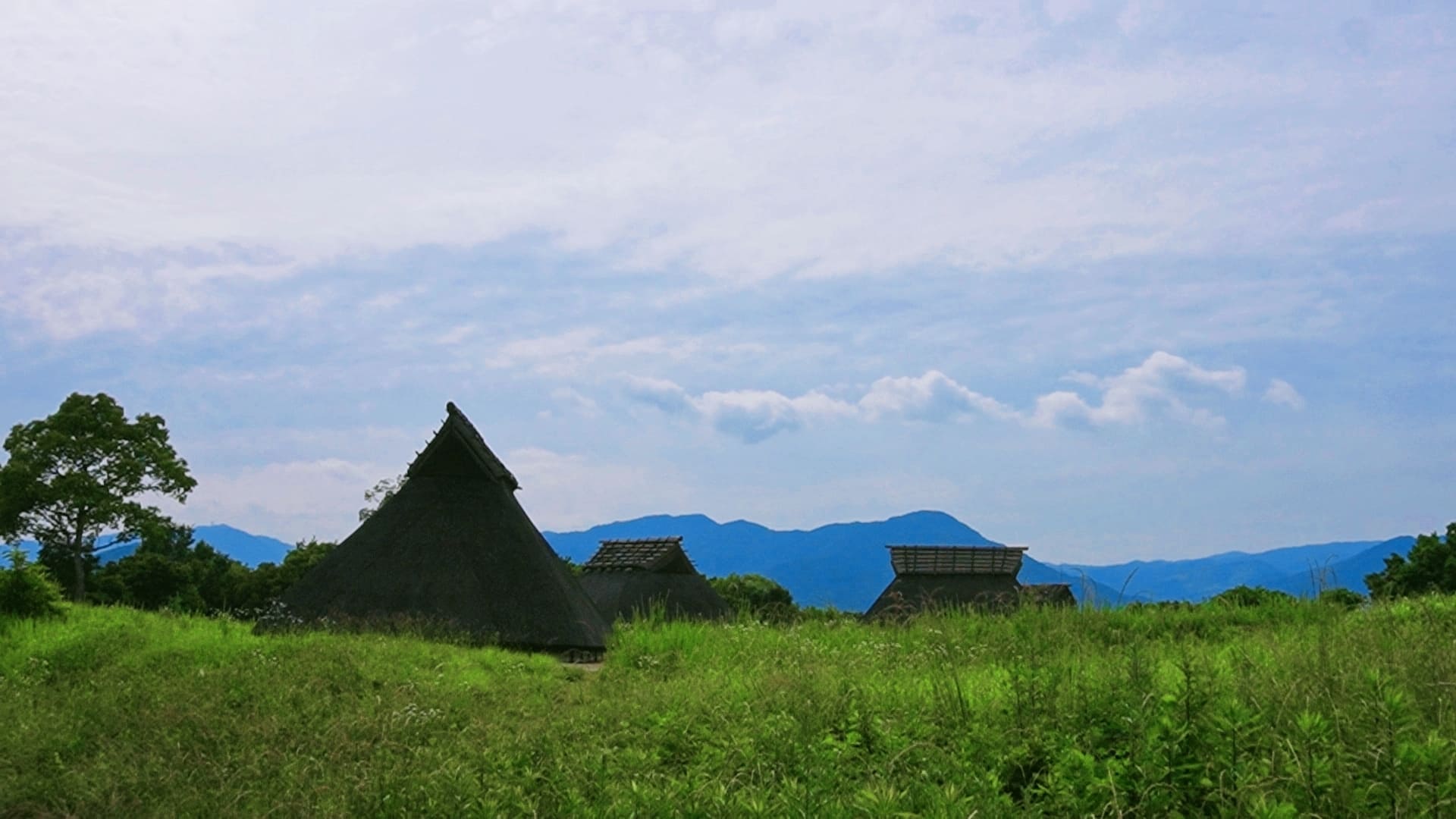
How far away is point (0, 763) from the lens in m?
10.1

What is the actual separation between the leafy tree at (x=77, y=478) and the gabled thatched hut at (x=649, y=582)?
18.4 metres

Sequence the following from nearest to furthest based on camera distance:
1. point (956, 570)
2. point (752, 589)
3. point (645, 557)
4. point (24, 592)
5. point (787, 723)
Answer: point (787, 723) < point (24, 592) < point (645, 557) < point (956, 570) < point (752, 589)

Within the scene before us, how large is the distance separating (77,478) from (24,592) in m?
23.7

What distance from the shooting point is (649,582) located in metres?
29.1

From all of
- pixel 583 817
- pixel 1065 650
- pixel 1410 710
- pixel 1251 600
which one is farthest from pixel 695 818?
pixel 1251 600

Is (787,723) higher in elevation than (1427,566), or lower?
lower

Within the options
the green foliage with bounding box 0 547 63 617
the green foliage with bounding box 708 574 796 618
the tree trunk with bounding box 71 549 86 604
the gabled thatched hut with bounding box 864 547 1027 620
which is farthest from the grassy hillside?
the green foliage with bounding box 708 574 796 618

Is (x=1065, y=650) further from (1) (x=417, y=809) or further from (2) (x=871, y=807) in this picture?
(1) (x=417, y=809)

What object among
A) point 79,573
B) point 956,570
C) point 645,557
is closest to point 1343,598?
point 956,570

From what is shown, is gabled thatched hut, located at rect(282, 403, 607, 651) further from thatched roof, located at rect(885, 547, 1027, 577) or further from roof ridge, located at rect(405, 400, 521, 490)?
thatched roof, located at rect(885, 547, 1027, 577)

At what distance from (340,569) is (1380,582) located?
3008 cm

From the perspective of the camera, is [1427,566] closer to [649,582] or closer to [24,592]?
[649,582]

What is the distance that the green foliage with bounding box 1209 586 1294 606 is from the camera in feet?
50.1

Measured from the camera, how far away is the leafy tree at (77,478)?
3741cm
